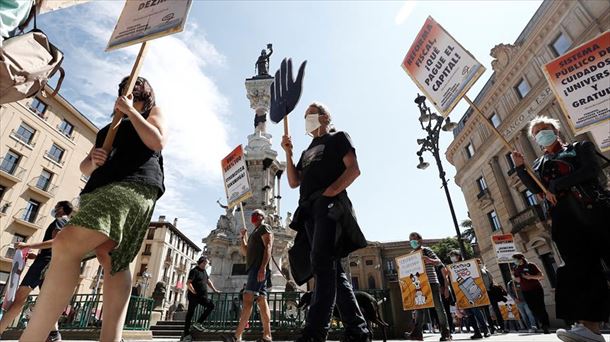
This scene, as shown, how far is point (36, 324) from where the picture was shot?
152cm

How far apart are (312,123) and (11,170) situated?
1304 inches

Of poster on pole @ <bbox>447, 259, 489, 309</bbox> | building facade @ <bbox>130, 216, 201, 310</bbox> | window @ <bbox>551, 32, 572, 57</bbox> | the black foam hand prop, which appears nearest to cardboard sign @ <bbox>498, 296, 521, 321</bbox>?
poster on pole @ <bbox>447, 259, 489, 309</bbox>

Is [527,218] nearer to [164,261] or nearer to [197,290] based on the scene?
[197,290]

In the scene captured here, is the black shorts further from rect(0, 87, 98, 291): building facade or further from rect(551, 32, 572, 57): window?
rect(551, 32, 572, 57): window

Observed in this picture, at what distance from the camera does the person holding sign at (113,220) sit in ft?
5.39

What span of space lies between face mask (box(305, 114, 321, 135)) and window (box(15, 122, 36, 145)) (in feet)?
109

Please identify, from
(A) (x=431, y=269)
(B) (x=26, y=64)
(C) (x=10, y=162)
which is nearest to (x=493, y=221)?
(A) (x=431, y=269)

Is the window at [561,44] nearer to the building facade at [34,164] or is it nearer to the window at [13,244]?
the building facade at [34,164]

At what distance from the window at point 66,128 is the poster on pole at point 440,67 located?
3549cm

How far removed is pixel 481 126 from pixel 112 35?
2897cm

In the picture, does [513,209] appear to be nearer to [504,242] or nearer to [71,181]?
[504,242]

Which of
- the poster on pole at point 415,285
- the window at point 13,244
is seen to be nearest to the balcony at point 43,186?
the window at point 13,244

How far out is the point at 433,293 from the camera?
6320mm

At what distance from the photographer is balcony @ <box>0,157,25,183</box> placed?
78.9ft
